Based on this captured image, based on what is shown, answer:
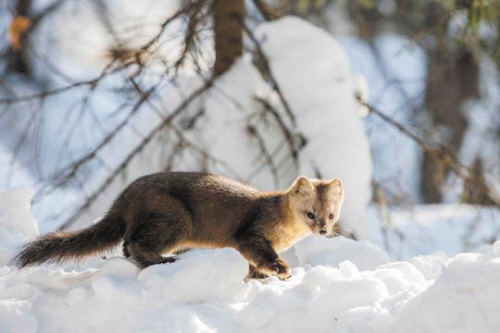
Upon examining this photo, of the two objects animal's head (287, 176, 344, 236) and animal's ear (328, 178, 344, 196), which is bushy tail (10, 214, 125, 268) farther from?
animal's ear (328, 178, 344, 196)

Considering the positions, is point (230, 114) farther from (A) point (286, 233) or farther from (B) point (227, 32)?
(A) point (286, 233)

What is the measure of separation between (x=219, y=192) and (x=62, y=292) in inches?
48.7

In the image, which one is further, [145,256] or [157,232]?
[157,232]

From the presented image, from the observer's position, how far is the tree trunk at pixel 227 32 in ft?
20.5

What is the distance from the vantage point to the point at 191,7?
5.69m

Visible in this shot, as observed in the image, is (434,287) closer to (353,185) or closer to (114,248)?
(114,248)

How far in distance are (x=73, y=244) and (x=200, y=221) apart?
74cm

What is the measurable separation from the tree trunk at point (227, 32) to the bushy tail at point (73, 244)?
2212 mm

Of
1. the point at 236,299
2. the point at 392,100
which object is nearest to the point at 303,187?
the point at 236,299

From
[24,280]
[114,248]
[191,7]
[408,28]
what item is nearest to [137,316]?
[24,280]

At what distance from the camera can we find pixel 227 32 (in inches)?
248

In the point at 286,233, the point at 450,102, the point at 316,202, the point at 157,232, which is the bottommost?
the point at 450,102

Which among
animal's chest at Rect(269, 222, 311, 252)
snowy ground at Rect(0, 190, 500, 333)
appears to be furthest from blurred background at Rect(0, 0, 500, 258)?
snowy ground at Rect(0, 190, 500, 333)

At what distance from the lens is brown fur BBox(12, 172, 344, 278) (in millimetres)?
4258
